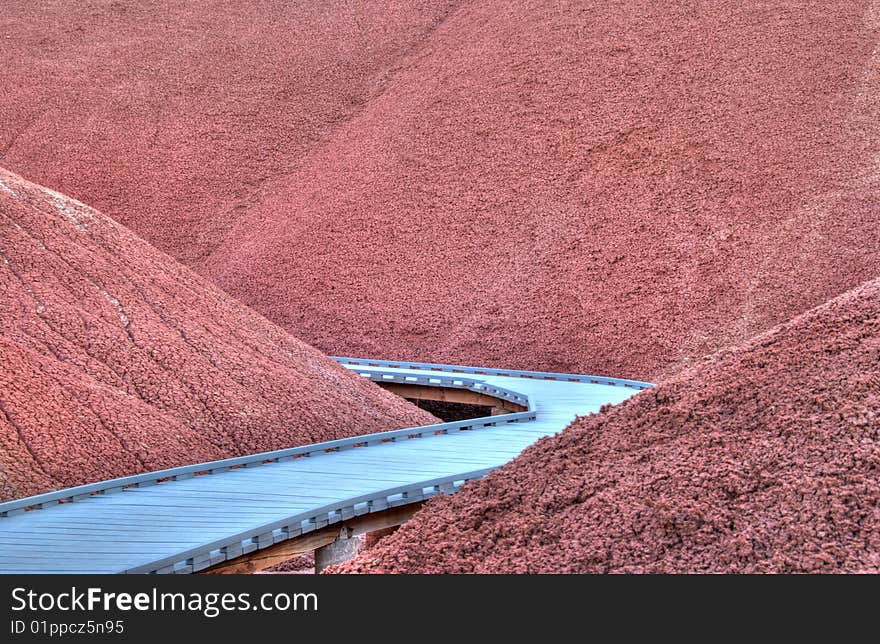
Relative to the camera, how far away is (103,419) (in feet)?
23.1

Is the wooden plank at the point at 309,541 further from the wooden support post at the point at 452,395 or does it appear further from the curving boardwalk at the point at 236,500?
the wooden support post at the point at 452,395

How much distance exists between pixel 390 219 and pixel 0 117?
1306 cm

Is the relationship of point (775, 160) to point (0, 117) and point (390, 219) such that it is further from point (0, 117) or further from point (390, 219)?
point (0, 117)

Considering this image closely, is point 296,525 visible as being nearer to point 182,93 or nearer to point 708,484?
point 708,484

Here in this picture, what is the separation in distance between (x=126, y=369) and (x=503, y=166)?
12.3m

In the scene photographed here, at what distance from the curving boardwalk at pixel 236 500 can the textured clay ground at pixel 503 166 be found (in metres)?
7.24

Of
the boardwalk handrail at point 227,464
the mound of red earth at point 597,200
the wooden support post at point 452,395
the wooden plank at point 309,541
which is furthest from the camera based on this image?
the mound of red earth at point 597,200

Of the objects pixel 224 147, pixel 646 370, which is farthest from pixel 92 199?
pixel 646 370

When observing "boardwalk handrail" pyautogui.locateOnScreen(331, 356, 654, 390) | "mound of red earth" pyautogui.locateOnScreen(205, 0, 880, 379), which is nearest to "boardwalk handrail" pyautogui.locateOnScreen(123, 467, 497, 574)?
"boardwalk handrail" pyautogui.locateOnScreen(331, 356, 654, 390)

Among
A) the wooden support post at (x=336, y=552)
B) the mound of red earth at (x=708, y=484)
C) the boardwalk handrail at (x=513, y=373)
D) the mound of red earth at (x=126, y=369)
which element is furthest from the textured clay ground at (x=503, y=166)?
the mound of red earth at (x=708, y=484)

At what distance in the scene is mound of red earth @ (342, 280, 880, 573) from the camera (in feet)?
12.1

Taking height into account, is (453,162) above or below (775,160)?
above

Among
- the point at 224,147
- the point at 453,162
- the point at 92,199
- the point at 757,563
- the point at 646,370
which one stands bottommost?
the point at 757,563

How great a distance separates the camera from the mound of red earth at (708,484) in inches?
146
